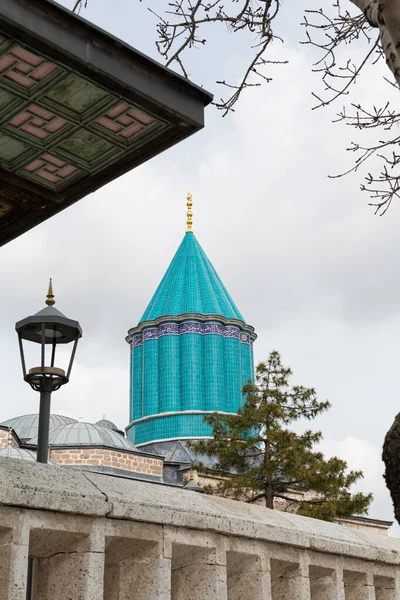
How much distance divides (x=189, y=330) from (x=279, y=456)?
1627 cm

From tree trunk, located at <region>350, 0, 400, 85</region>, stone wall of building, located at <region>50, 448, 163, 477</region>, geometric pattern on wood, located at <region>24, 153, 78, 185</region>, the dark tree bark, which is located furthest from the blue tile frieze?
the dark tree bark

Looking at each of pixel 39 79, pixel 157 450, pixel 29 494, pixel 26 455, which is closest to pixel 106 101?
pixel 39 79

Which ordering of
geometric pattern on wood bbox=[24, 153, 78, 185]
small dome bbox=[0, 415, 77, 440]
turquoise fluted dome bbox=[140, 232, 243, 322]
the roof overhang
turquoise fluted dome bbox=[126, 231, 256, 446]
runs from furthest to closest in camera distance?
turquoise fluted dome bbox=[140, 232, 243, 322] < turquoise fluted dome bbox=[126, 231, 256, 446] < small dome bbox=[0, 415, 77, 440] < geometric pattern on wood bbox=[24, 153, 78, 185] < the roof overhang

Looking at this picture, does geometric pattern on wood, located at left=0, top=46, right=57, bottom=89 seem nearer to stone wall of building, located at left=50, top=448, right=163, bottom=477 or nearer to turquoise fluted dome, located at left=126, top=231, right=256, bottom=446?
stone wall of building, located at left=50, top=448, right=163, bottom=477

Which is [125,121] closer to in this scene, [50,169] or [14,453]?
[50,169]

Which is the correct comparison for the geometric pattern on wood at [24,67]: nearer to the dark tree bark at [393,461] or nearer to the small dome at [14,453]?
the dark tree bark at [393,461]

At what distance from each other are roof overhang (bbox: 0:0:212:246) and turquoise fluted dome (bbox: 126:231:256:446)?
30167 mm

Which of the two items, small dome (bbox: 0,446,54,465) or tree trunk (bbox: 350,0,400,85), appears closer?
tree trunk (bbox: 350,0,400,85)

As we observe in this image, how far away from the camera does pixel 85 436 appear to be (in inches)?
1123

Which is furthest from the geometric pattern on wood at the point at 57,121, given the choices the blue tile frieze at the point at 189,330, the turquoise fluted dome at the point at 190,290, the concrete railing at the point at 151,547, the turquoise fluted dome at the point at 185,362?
the turquoise fluted dome at the point at 190,290

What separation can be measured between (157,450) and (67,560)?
31710 mm

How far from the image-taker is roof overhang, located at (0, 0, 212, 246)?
12.3 ft

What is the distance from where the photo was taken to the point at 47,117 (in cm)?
441

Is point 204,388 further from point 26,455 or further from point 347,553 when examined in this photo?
point 347,553
